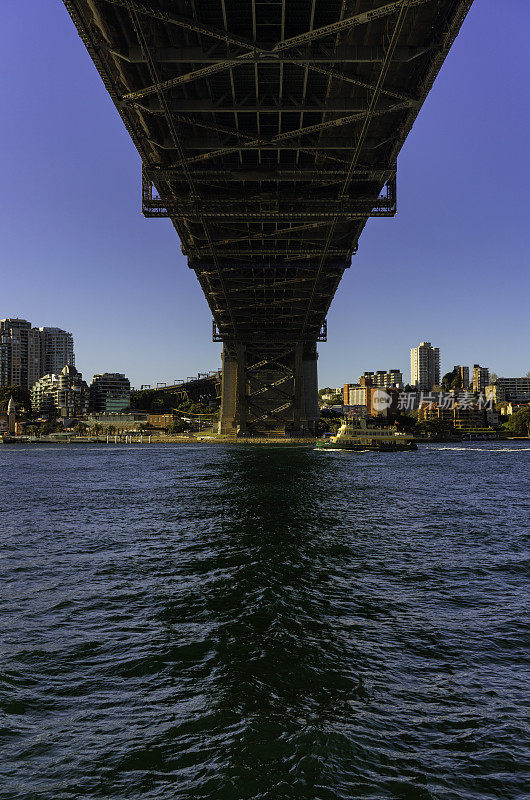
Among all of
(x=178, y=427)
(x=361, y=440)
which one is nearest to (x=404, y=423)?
(x=178, y=427)

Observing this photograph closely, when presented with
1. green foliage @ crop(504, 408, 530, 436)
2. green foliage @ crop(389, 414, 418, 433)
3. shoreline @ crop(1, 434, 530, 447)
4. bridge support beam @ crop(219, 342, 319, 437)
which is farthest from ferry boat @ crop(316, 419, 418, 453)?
green foliage @ crop(504, 408, 530, 436)

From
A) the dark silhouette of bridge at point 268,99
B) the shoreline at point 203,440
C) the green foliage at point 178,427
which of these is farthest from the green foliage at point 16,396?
the dark silhouette of bridge at point 268,99

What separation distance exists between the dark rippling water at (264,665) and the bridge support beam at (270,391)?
238 ft

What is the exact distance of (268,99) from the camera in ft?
87.0

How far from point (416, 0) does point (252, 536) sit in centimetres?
1881

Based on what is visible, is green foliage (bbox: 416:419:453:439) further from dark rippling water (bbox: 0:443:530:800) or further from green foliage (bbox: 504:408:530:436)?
dark rippling water (bbox: 0:443:530:800)

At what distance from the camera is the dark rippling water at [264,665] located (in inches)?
221

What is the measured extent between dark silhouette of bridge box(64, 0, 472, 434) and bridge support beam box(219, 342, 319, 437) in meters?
45.9

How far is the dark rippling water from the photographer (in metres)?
5.62

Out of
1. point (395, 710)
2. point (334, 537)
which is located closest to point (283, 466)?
point (334, 537)

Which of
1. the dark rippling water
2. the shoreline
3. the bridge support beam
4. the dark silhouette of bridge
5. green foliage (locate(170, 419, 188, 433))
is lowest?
the shoreline

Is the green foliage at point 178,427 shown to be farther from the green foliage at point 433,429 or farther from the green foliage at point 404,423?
the green foliage at point 433,429

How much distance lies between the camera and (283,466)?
48.5 meters

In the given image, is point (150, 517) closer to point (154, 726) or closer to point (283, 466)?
point (154, 726)
